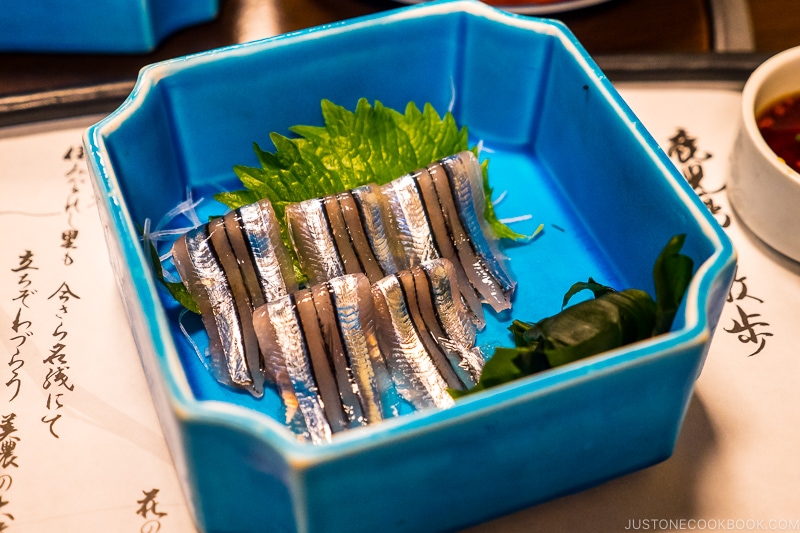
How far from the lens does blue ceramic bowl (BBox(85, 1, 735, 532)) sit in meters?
1.00

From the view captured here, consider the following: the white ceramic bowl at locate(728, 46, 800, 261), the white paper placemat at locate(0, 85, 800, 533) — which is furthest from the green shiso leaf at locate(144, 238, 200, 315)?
the white ceramic bowl at locate(728, 46, 800, 261)

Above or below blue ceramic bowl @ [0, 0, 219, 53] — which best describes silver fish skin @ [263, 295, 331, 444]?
below

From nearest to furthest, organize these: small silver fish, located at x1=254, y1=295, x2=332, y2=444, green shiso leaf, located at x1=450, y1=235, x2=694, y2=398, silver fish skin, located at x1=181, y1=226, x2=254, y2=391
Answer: green shiso leaf, located at x1=450, y1=235, x2=694, y2=398 → small silver fish, located at x1=254, y1=295, x2=332, y2=444 → silver fish skin, located at x1=181, y1=226, x2=254, y2=391

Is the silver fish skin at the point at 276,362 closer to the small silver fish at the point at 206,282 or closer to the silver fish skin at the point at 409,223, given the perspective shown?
the small silver fish at the point at 206,282

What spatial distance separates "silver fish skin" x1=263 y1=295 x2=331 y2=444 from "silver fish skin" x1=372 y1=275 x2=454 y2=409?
0.15m

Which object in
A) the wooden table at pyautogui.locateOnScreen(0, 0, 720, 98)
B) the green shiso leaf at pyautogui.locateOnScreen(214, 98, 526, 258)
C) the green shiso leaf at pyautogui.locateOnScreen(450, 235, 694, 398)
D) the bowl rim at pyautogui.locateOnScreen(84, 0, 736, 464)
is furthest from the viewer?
the wooden table at pyautogui.locateOnScreen(0, 0, 720, 98)

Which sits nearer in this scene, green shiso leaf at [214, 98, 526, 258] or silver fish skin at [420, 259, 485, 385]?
silver fish skin at [420, 259, 485, 385]

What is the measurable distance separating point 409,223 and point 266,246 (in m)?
0.29

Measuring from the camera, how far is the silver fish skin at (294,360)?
1.32 meters

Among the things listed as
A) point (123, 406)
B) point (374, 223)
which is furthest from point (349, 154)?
point (123, 406)

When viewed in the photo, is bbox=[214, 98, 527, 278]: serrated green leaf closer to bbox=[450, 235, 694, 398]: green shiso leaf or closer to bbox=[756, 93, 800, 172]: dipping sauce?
bbox=[450, 235, 694, 398]: green shiso leaf

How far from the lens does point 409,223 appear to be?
157 cm

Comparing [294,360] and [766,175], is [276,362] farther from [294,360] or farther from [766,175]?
[766,175]

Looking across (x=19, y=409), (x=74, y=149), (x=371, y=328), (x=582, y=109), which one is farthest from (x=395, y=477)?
(x=74, y=149)
